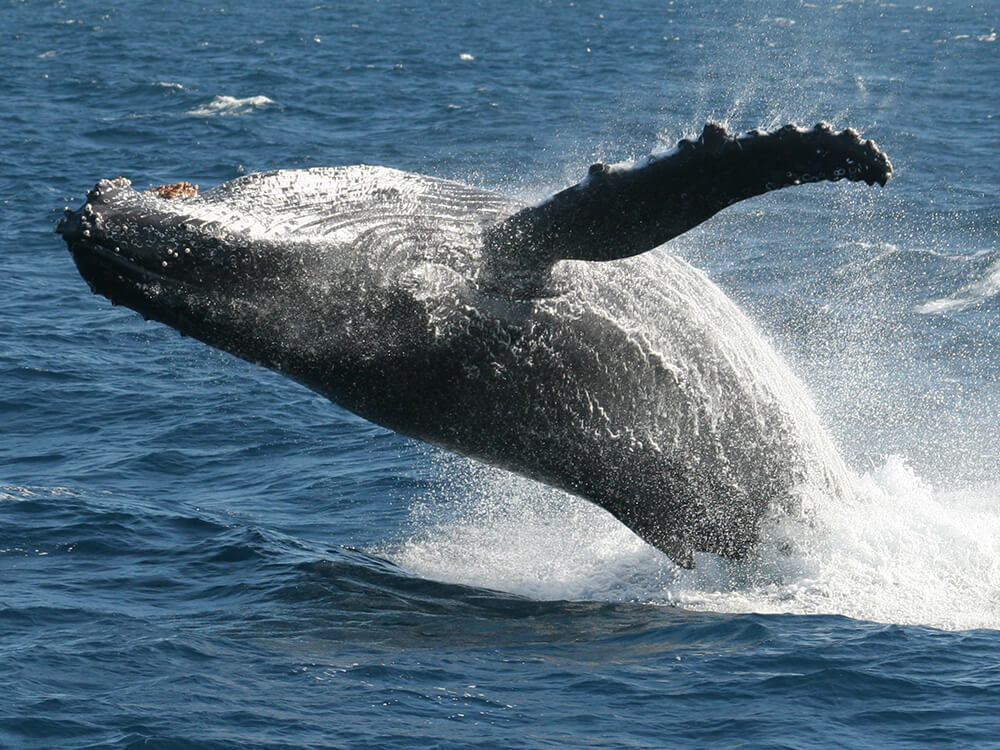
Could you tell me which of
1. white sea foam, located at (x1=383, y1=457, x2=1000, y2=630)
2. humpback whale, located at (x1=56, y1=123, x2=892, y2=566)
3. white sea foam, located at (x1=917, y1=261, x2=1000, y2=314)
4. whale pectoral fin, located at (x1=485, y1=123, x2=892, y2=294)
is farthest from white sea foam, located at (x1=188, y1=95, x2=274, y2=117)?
whale pectoral fin, located at (x1=485, y1=123, x2=892, y2=294)

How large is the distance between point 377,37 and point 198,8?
21851 mm

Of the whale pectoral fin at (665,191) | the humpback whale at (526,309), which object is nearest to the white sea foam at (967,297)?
the humpback whale at (526,309)

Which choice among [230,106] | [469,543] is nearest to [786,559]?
[469,543]

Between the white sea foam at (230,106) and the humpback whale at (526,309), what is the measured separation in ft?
127

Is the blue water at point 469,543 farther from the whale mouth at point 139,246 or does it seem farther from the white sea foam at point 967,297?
the whale mouth at point 139,246

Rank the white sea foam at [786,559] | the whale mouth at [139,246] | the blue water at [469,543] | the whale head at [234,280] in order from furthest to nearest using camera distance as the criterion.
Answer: the white sea foam at [786,559] < the blue water at [469,543] < the whale head at [234,280] < the whale mouth at [139,246]

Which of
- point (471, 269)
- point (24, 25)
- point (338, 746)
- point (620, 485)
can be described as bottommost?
point (338, 746)

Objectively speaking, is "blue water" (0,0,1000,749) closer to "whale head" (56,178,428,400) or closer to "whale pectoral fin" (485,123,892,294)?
"whale head" (56,178,428,400)

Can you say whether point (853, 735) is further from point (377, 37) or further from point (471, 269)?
point (377, 37)

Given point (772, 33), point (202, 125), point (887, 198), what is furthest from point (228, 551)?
point (772, 33)

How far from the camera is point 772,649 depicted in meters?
13.0

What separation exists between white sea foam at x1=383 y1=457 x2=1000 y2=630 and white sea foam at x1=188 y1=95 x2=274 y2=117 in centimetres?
3473

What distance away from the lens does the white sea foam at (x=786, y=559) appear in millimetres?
14586

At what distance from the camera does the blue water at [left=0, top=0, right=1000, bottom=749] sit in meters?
11.8
